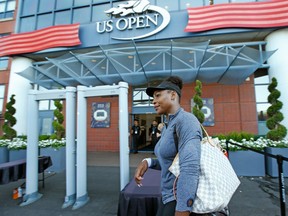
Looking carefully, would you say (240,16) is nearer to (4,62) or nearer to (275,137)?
(275,137)

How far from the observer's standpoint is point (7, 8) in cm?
1453

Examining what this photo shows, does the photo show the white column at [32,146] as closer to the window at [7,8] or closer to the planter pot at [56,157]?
the planter pot at [56,157]

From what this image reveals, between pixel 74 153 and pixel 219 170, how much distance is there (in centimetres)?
378

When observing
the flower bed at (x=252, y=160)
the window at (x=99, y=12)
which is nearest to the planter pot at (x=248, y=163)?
the flower bed at (x=252, y=160)

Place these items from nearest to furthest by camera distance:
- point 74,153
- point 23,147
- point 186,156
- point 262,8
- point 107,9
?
point 186,156 → point 74,153 → point 23,147 → point 262,8 → point 107,9

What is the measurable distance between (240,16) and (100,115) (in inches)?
357

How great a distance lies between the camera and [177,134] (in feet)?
3.93

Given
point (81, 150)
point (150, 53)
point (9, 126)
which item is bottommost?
point (81, 150)

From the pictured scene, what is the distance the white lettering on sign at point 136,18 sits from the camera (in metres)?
9.54

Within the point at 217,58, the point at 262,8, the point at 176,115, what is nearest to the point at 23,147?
the point at 176,115

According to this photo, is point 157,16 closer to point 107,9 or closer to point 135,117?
point 107,9

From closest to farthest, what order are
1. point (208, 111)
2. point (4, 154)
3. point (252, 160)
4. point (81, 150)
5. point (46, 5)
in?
point (81, 150)
point (252, 160)
point (4, 154)
point (208, 111)
point (46, 5)

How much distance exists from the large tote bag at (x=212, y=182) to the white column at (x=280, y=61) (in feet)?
30.1

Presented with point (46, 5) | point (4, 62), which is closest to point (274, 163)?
point (46, 5)
